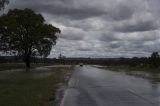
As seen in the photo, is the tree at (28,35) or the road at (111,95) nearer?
the road at (111,95)

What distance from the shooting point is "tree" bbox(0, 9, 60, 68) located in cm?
6938

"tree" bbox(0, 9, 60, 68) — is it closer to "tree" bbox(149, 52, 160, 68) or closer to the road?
"tree" bbox(149, 52, 160, 68)

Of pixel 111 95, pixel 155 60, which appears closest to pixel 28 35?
pixel 155 60

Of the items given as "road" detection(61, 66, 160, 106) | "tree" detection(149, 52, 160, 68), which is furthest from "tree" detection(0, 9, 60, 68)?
"road" detection(61, 66, 160, 106)

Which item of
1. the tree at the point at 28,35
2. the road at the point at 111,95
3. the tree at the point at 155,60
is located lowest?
the road at the point at 111,95

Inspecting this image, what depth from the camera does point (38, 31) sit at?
7144cm

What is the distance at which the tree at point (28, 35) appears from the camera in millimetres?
69375

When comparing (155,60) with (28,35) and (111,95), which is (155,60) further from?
(111,95)

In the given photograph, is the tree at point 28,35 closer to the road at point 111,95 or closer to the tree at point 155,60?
the tree at point 155,60

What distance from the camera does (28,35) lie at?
70625 mm

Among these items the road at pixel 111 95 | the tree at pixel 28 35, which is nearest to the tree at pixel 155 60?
the tree at pixel 28 35

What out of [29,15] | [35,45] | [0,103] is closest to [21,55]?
→ [35,45]

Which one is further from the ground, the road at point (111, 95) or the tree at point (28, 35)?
the tree at point (28, 35)

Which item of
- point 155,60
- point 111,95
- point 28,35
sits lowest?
point 111,95
